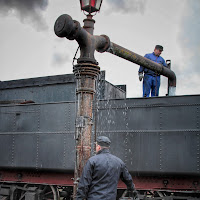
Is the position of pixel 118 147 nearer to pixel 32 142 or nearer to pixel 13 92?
pixel 32 142

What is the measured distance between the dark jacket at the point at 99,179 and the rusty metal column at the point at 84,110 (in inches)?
22.1

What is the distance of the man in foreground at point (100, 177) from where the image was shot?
4.45 meters

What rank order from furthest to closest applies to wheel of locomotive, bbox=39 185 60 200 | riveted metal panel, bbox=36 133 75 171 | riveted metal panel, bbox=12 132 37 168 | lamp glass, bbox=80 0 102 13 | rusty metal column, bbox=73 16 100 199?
1. riveted metal panel, bbox=12 132 37 168
2. wheel of locomotive, bbox=39 185 60 200
3. riveted metal panel, bbox=36 133 75 171
4. lamp glass, bbox=80 0 102 13
5. rusty metal column, bbox=73 16 100 199

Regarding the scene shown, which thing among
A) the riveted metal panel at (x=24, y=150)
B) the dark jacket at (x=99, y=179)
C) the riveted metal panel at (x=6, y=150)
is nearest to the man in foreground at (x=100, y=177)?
the dark jacket at (x=99, y=179)

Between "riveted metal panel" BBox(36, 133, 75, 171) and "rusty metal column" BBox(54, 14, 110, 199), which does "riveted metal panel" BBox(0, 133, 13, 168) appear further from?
"rusty metal column" BBox(54, 14, 110, 199)

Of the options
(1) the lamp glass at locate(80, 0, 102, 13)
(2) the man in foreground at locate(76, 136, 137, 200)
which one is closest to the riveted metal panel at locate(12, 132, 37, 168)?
(1) the lamp glass at locate(80, 0, 102, 13)

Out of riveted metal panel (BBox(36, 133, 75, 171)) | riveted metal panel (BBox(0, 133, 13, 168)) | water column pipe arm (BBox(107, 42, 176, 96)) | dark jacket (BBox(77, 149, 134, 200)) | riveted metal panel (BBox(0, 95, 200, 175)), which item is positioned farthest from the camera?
riveted metal panel (BBox(0, 133, 13, 168))

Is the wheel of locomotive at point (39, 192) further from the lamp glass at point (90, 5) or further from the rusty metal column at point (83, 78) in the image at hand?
the lamp glass at point (90, 5)

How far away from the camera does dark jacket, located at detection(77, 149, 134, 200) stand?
175 inches

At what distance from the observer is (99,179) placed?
4.54m

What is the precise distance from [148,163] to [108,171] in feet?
12.3

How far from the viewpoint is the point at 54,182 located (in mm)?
9398

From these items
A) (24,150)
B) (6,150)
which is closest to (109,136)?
(24,150)

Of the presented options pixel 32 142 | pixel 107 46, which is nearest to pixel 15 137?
pixel 32 142
